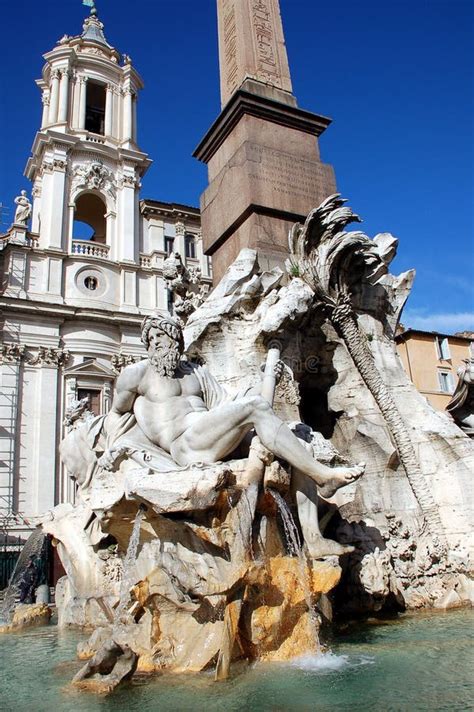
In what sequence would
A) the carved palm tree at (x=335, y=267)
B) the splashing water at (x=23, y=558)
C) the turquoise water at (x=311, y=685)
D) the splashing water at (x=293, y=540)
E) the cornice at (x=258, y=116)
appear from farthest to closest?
the splashing water at (x=23, y=558), the cornice at (x=258, y=116), the carved palm tree at (x=335, y=267), the splashing water at (x=293, y=540), the turquoise water at (x=311, y=685)

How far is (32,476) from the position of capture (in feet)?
67.7

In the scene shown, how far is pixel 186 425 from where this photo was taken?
15.0 feet

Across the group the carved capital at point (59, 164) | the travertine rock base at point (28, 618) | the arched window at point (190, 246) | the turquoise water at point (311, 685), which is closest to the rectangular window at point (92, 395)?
the arched window at point (190, 246)

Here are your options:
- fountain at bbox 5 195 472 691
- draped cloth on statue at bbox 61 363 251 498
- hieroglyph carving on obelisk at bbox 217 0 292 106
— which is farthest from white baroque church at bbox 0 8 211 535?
draped cloth on statue at bbox 61 363 251 498

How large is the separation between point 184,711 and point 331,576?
4.91 feet

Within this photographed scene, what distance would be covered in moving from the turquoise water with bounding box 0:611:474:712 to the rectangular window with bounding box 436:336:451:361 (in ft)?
60.6

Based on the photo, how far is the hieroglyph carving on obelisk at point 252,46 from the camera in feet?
28.9

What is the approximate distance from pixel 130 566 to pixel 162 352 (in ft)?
5.31

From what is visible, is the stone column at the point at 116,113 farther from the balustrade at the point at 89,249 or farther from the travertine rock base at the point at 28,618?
the travertine rock base at the point at 28,618

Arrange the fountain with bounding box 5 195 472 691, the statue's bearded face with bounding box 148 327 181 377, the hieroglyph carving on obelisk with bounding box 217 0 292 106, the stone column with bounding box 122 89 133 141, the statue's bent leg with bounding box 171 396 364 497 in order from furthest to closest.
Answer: the stone column with bounding box 122 89 133 141 < the hieroglyph carving on obelisk with bounding box 217 0 292 106 < the statue's bearded face with bounding box 148 327 181 377 < the statue's bent leg with bounding box 171 396 364 497 < the fountain with bounding box 5 195 472 691

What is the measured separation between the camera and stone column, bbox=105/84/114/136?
27.4 m

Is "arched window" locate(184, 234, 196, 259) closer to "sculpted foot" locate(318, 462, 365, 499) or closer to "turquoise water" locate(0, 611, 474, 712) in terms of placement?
"sculpted foot" locate(318, 462, 365, 499)

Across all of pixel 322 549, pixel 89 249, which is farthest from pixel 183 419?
pixel 89 249

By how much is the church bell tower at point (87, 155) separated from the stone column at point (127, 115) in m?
0.04
